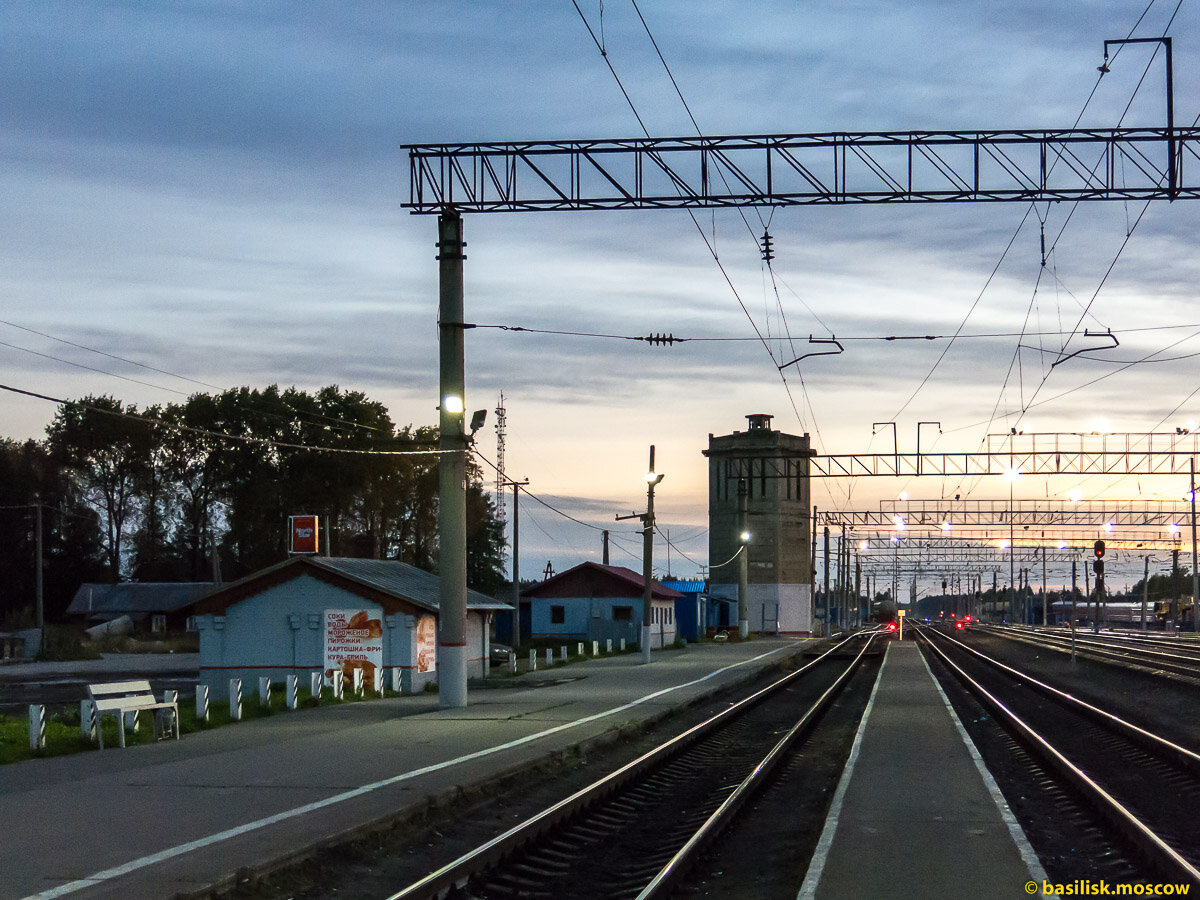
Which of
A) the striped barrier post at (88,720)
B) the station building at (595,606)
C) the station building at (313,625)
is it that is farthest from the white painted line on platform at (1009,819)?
the station building at (595,606)

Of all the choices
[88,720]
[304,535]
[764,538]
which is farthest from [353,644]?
[764,538]

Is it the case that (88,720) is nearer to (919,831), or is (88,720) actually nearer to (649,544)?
(919,831)

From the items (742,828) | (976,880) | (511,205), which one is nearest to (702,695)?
(511,205)

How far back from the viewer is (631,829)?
41.5 feet

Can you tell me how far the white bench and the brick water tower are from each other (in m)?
82.4

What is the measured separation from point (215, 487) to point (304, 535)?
54.5 metres

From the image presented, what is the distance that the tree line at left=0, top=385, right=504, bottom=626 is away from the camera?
275 feet

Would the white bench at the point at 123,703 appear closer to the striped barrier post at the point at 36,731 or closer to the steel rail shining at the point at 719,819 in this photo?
the striped barrier post at the point at 36,731

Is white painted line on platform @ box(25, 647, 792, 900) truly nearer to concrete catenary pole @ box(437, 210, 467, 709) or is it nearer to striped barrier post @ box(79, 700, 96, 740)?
concrete catenary pole @ box(437, 210, 467, 709)

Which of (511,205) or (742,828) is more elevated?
(511,205)

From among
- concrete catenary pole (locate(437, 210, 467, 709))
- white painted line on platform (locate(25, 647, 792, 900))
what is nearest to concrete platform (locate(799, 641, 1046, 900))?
white painted line on platform (locate(25, 647, 792, 900))

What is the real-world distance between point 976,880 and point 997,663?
3992cm

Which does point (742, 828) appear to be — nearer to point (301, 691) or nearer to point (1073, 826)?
point (1073, 826)

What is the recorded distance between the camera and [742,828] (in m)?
12.4
